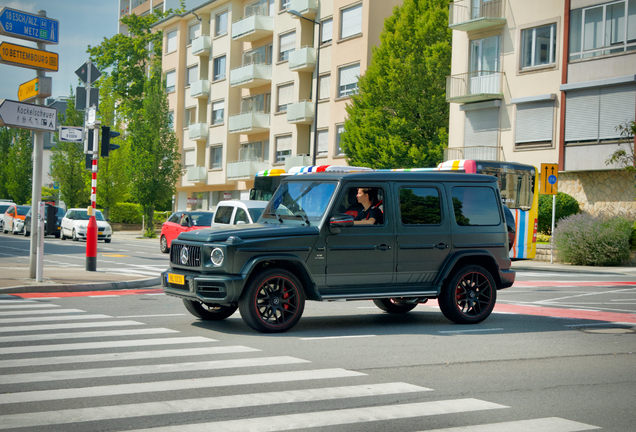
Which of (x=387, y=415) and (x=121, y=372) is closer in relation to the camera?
(x=387, y=415)

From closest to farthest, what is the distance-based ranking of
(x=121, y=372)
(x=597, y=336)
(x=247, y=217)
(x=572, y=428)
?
(x=572, y=428)
(x=121, y=372)
(x=597, y=336)
(x=247, y=217)

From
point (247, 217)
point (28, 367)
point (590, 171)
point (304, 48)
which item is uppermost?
point (304, 48)

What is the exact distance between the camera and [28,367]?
22.8ft

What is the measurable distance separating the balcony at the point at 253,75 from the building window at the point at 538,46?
22.9 meters

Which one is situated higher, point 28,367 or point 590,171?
point 590,171

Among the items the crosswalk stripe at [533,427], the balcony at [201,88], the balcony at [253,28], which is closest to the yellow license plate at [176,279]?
the crosswalk stripe at [533,427]

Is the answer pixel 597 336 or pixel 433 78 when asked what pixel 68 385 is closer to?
pixel 597 336

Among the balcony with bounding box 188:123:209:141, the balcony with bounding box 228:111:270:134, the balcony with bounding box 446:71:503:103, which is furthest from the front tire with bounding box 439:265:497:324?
the balcony with bounding box 188:123:209:141

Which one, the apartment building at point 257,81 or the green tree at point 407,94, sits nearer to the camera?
the green tree at point 407,94

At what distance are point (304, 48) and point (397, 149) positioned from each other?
579 inches

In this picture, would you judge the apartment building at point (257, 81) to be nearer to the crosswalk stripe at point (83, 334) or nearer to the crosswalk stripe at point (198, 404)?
the crosswalk stripe at point (83, 334)

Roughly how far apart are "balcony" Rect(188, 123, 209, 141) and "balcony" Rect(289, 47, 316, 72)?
13209 millimetres

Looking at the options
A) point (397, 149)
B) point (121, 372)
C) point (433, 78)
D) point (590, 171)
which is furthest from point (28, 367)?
point (433, 78)

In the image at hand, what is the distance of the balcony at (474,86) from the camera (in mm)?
35250
